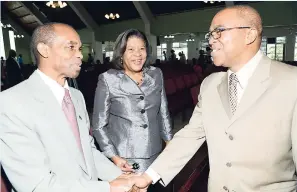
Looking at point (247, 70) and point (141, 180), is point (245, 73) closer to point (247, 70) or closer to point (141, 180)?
point (247, 70)

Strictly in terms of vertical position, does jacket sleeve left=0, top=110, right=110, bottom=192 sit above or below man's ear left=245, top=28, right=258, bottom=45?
below

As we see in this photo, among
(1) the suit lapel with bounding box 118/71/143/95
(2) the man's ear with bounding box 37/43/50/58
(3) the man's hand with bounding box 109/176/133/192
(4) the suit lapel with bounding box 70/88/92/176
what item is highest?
(2) the man's ear with bounding box 37/43/50/58

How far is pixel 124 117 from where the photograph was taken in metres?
2.02

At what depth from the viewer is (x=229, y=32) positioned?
1434 millimetres

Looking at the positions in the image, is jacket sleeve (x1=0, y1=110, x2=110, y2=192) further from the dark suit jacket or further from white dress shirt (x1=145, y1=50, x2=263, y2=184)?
the dark suit jacket

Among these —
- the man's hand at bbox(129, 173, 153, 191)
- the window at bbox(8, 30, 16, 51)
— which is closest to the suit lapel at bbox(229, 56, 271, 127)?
the man's hand at bbox(129, 173, 153, 191)

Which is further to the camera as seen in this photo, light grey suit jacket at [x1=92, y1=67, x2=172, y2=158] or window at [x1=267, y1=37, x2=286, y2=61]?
window at [x1=267, y1=37, x2=286, y2=61]

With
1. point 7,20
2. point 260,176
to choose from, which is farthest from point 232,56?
point 7,20

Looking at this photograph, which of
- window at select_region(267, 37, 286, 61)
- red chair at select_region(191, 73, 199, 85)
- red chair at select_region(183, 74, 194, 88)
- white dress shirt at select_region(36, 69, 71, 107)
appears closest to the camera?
white dress shirt at select_region(36, 69, 71, 107)

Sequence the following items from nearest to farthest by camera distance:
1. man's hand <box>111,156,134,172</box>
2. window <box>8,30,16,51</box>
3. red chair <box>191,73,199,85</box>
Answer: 1. man's hand <box>111,156,134,172</box>
2. red chair <box>191,73,199,85</box>
3. window <box>8,30,16,51</box>

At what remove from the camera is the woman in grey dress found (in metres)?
2.02

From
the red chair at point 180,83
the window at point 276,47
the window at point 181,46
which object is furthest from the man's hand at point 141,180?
the window at point 181,46

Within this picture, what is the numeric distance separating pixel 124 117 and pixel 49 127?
794 mm

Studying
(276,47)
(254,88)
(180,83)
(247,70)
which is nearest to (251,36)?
(247,70)
